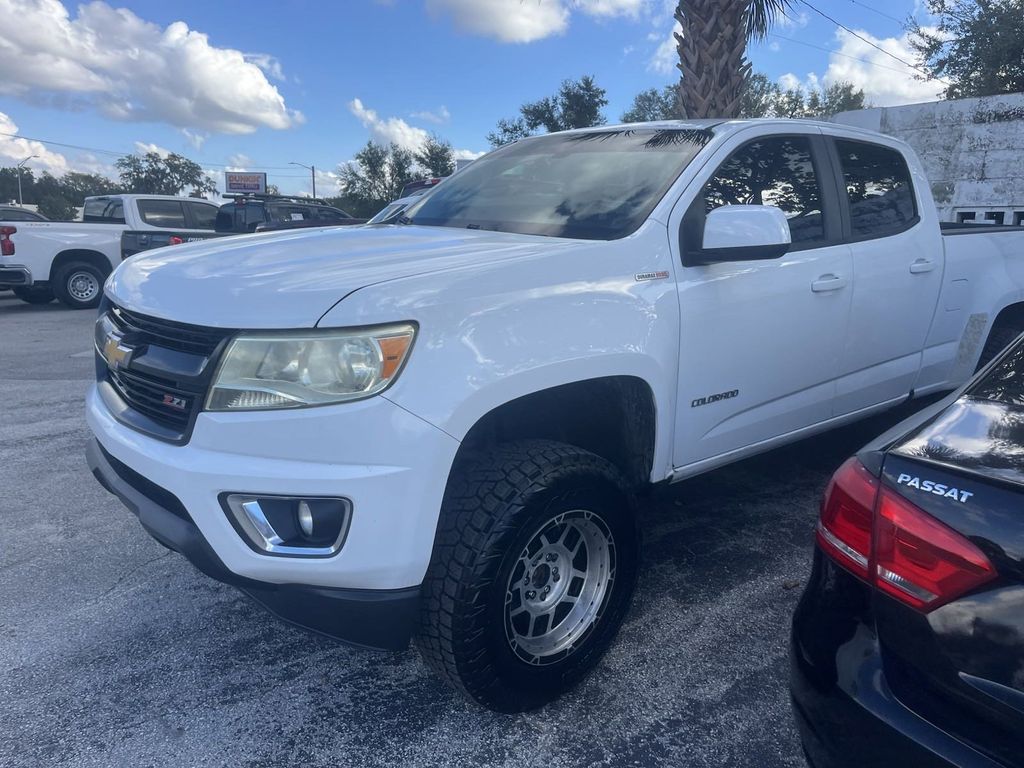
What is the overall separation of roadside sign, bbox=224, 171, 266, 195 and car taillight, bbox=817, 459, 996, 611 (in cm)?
5591

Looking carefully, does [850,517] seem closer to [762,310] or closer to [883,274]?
[762,310]

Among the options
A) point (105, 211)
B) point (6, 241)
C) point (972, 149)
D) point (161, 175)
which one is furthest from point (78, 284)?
point (161, 175)

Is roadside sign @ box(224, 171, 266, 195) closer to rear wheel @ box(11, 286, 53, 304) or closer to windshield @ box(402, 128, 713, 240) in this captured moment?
rear wheel @ box(11, 286, 53, 304)

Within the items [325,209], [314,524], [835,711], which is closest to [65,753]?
[314,524]

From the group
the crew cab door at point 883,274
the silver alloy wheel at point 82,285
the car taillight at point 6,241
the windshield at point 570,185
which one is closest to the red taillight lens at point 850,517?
the windshield at point 570,185

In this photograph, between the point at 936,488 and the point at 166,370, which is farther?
the point at 166,370

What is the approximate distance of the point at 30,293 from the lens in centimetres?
1244

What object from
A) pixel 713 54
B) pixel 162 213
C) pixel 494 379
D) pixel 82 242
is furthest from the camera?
pixel 162 213

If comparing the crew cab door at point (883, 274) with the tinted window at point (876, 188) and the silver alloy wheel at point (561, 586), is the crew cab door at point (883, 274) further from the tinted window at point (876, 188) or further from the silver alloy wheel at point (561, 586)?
the silver alloy wheel at point (561, 586)

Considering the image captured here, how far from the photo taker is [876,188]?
150 inches

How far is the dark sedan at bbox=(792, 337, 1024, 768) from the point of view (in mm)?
1276

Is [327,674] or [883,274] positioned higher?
[883,274]

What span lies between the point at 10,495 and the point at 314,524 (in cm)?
326

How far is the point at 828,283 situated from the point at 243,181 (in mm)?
56220
